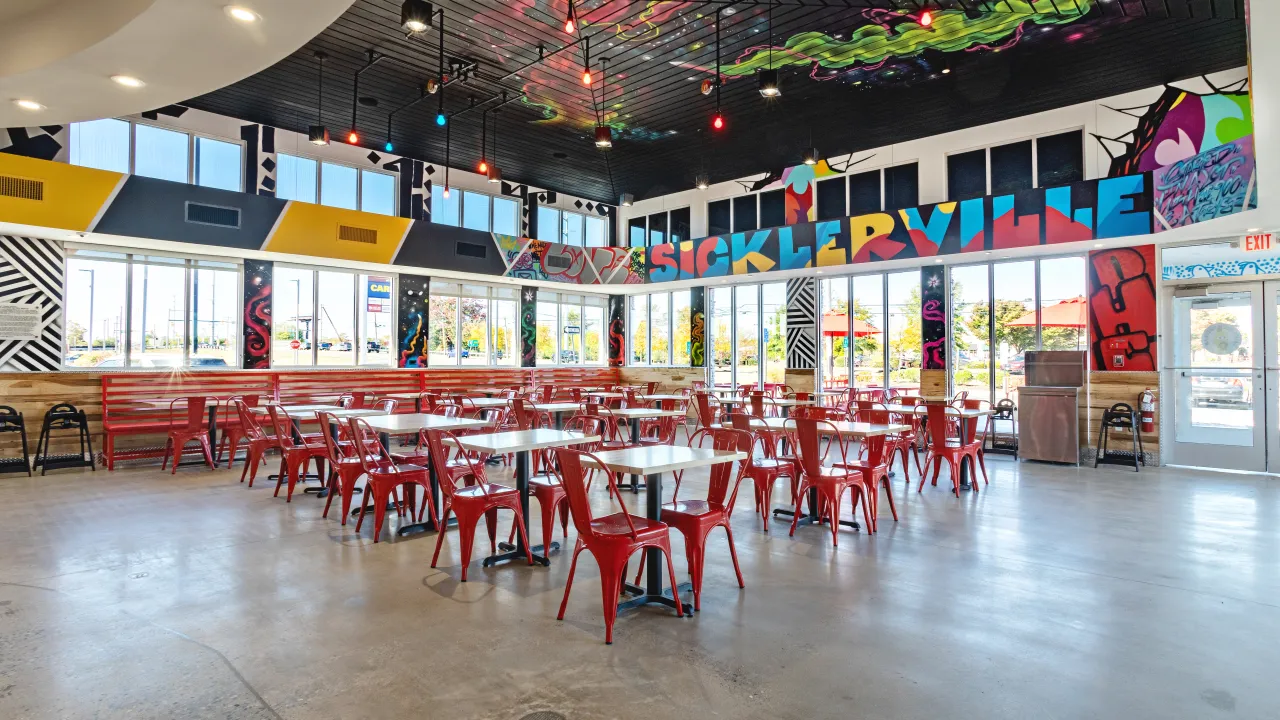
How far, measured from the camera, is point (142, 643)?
345 cm

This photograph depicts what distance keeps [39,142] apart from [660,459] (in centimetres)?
1090

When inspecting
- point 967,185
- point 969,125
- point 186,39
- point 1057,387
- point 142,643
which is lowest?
point 142,643

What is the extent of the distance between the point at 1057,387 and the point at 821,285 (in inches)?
194

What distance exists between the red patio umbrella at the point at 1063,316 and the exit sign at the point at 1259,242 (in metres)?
1.99

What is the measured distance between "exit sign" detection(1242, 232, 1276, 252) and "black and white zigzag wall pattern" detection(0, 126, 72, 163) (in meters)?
16.1

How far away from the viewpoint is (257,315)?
11.6 metres

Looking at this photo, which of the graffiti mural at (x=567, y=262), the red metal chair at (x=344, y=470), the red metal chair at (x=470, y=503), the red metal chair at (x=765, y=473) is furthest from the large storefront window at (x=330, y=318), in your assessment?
the red metal chair at (x=765, y=473)

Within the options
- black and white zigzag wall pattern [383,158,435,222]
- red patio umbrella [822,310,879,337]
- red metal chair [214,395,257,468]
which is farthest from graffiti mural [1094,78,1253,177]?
red metal chair [214,395,257,468]

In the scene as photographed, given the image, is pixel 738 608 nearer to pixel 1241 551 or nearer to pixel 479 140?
pixel 1241 551

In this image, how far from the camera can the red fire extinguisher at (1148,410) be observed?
9.53 metres

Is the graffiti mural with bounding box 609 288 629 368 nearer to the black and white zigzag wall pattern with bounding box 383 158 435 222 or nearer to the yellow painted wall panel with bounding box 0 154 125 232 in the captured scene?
the black and white zigzag wall pattern with bounding box 383 158 435 222

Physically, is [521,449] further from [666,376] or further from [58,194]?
[666,376]

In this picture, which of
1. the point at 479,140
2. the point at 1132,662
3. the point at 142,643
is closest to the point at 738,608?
the point at 1132,662

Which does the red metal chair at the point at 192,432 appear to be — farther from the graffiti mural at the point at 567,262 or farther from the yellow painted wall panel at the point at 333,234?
the graffiti mural at the point at 567,262
